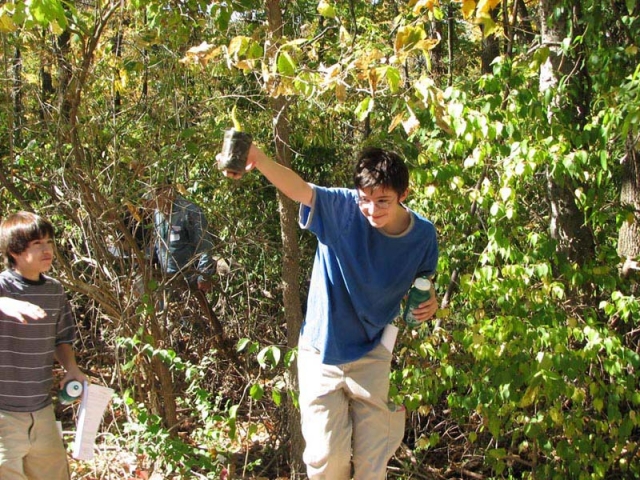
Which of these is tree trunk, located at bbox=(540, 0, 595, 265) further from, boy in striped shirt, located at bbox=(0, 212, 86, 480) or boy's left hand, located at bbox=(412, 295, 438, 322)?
boy in striped shirt, located at bbox=(0, 212, 86, 480)

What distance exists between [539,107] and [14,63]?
317cm

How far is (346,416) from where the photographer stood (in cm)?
327

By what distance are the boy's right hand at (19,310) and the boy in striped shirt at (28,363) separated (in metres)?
0.17

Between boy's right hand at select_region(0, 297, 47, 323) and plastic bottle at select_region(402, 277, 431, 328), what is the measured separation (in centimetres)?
156

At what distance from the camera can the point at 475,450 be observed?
15.9 feet

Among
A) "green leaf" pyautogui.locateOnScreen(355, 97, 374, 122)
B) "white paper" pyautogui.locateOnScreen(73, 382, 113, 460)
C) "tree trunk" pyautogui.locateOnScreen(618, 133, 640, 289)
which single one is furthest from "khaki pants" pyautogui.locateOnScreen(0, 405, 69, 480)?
"tree trunk" pyautogui.locateOnScreen(618, 133, 640, 289)

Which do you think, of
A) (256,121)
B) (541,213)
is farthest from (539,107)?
(256,121)

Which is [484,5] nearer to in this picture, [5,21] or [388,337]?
[388,337]

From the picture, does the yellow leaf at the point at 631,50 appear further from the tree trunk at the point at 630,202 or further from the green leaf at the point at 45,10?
the green leaf at the point at 45,10

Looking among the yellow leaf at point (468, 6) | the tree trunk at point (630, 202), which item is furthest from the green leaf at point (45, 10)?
the tree trunk at point (630, 202)

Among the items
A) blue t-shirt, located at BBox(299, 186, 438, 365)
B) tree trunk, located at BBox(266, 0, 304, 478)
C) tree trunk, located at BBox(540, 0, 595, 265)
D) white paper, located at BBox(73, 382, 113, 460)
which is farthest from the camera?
tree trunk, located at BBox(266, 0, 304, 478)

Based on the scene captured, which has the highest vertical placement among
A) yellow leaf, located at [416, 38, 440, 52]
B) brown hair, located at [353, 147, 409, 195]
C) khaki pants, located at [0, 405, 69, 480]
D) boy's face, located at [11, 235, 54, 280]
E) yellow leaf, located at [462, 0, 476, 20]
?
yellow leaf, located at [462, 0, 476, 20]

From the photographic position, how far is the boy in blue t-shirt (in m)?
3.08

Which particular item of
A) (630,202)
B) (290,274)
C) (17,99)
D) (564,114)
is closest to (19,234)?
(17,99)
